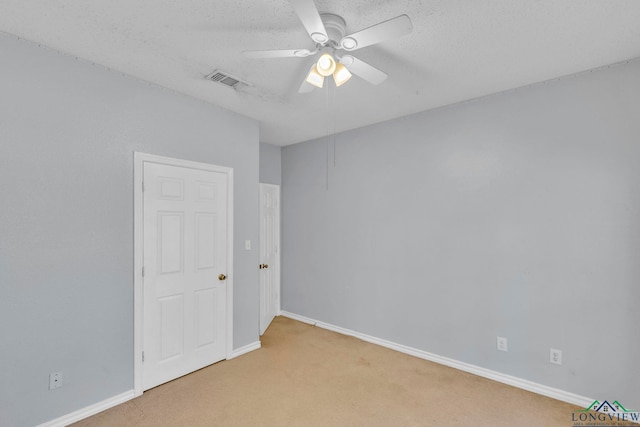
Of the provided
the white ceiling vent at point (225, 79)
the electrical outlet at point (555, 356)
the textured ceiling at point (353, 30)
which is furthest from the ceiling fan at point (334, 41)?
the electrical outlet at point (555, 356)

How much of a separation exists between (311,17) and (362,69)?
1.89 feet

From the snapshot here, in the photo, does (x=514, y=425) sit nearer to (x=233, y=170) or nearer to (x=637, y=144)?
(x=637, y=144)

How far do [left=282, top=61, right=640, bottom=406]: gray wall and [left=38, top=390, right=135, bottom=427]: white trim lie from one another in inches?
95.4

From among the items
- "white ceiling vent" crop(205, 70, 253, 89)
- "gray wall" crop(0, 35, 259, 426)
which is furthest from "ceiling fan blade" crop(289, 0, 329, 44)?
"gray wall" crop(0, 35, 259, 426)

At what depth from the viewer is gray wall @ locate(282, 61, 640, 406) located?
2.29 metres

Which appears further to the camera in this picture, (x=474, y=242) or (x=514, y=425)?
(x=474, y=242)

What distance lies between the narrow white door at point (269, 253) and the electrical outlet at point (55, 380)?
2.25 meters

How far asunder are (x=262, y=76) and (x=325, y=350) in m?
2.90

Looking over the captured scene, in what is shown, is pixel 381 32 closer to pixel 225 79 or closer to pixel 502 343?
pixel 225 79

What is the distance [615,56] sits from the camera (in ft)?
7.22

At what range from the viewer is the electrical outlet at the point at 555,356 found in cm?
247

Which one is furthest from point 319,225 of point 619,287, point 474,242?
point 619,287

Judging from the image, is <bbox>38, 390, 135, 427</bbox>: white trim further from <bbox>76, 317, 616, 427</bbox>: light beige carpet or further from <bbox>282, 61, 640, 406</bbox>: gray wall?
<bbox>282, 61, 640, 406</bbox>: gray wall

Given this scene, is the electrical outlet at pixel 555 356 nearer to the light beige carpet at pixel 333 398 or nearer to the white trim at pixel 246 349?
the light beige carpet at pixel 333 398
